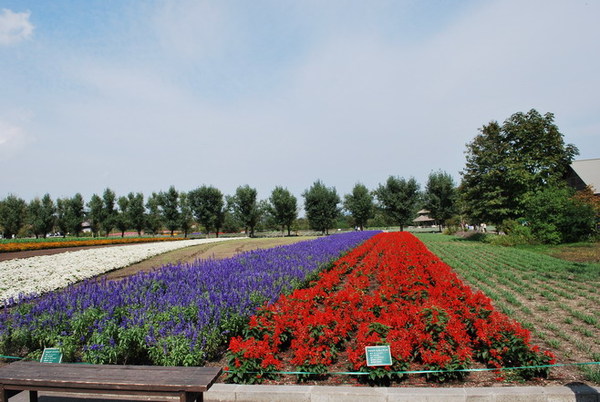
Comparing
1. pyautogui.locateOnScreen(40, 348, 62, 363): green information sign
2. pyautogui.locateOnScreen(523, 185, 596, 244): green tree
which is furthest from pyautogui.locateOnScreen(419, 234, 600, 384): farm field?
pyautogui.locateOnScreen(523, 185, 596, 244): green tree

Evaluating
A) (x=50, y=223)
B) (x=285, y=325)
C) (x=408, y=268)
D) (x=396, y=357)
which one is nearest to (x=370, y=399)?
(x=396, y=357)

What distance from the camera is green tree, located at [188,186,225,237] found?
2219 inches

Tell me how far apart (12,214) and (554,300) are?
67372 millimetres

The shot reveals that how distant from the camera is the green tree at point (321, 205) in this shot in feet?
180

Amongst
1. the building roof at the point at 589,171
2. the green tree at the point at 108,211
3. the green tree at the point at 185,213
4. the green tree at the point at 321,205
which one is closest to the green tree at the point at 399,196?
the green tree at the point at 321,205

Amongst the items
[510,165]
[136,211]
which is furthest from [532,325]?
[136,211]

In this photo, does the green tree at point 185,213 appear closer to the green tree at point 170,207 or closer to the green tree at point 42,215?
the green tree at point 170,207

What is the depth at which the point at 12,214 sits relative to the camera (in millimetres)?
51969

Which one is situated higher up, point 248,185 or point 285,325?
point 248,185

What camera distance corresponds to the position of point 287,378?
409cm

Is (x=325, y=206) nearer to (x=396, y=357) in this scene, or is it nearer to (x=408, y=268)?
(x=408, y=268)

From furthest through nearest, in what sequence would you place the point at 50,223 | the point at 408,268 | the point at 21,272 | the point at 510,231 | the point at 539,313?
the point at 50,223, the point at 510,231, the point at 21,272, the point at 408,268, the point at 539,313

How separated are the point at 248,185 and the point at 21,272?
4129cm

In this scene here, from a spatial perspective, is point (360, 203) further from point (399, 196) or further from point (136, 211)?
point (136, 211)
